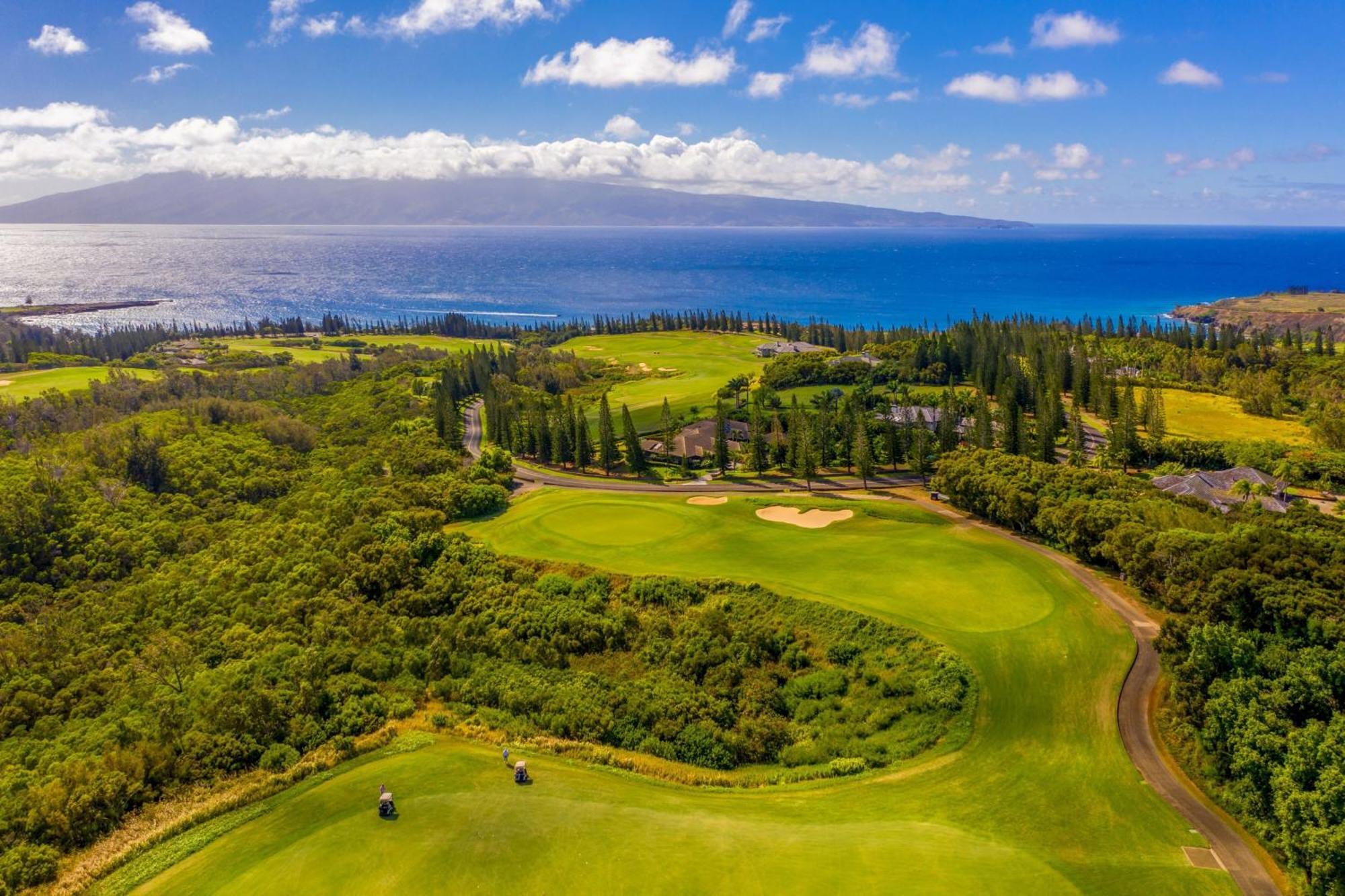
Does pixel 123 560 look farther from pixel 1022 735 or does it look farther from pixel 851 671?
pixel 1022 735

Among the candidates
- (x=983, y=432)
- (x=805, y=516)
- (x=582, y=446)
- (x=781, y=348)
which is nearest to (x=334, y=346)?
(x=781, y=348)

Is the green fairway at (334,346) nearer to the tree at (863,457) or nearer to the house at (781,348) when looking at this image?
the house at (781,348)

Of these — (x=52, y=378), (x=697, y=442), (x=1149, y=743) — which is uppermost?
(x=52, y=378)

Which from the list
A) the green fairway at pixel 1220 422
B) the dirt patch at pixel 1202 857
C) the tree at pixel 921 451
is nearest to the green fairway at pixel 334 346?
the tree at pixel 921 451

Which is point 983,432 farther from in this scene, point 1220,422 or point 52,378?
point 52,378

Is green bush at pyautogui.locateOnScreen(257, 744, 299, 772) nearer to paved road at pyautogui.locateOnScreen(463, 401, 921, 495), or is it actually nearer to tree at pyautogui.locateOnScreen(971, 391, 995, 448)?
paved road at pyautogui.locateOnScreen(463, 401, 921, 495)

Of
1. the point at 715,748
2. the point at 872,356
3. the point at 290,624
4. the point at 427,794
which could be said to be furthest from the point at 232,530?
the point at 872,356

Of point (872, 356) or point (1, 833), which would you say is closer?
point (1, 833)
